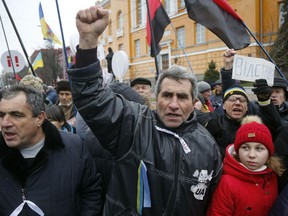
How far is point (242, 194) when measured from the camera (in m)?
2.00

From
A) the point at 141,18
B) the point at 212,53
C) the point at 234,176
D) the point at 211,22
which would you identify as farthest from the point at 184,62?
the point at 234,176

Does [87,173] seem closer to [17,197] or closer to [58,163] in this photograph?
[58,163]

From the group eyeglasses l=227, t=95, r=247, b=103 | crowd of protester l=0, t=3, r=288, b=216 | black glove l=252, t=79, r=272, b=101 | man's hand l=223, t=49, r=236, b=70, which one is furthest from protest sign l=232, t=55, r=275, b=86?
crowd of protester l=0, t=3, r=288, b=216

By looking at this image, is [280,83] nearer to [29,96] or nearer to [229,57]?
[229,57]

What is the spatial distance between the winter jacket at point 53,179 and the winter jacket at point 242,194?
85cm

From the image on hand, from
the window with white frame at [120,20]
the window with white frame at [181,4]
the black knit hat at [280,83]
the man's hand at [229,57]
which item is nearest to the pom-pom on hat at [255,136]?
the man's hand at [229,57]

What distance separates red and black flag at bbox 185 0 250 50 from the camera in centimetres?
357

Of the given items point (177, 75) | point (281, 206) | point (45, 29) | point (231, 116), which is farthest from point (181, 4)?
point (281, 206)

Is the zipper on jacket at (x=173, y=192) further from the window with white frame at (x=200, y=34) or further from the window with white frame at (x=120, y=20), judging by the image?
the window with white frame at (x=120, y=20)

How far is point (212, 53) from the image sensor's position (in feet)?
79.2

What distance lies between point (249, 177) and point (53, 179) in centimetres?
132

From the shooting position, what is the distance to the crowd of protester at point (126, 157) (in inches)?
64.2

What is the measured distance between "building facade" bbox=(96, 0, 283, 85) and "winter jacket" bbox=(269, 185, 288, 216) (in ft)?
30.2

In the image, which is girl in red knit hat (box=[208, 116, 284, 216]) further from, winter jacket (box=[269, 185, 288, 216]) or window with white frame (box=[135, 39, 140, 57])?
window with white frame (box=[135, 39, 140, 57])
